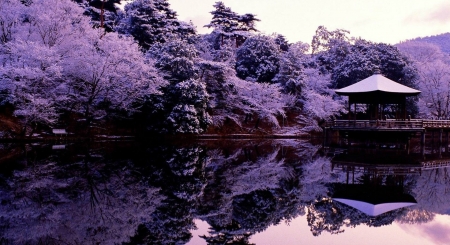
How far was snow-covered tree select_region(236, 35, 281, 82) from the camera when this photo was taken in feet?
122

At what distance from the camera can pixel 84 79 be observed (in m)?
24.8

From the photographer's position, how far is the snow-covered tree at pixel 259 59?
122 ft

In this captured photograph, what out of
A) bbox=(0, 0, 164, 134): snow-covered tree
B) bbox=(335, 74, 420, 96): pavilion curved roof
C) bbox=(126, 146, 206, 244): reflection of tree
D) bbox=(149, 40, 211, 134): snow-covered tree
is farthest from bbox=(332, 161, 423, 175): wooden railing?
bbox=(0, 0, 164, 134): snow-covered tree

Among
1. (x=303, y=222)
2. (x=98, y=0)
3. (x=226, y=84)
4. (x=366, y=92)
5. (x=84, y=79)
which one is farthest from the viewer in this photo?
(x=98, y=0)

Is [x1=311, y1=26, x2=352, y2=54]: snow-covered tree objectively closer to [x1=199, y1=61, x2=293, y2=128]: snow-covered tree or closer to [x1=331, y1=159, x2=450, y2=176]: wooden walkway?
[x1=199, y1=61, x2=293, y2=128]: snow-covered tree

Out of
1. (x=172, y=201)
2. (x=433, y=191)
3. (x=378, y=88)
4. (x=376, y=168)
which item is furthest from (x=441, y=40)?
(x=172, y=201)

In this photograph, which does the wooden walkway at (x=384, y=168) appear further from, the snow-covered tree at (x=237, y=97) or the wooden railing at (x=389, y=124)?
the snow-covered tree at (x=237, y=97)

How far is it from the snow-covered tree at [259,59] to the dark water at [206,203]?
74.9ft

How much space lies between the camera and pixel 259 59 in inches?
1464

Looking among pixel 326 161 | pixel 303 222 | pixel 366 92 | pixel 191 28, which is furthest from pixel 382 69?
pixel 303 222

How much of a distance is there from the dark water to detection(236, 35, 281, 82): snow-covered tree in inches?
898

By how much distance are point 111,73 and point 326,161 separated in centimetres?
1472

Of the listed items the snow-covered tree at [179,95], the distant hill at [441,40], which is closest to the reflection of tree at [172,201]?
the snow-covered tree at [179,95]

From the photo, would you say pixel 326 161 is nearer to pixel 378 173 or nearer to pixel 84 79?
pixel 378 173
